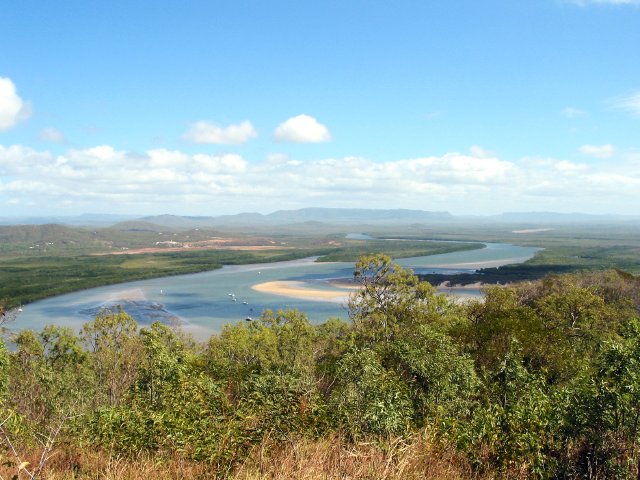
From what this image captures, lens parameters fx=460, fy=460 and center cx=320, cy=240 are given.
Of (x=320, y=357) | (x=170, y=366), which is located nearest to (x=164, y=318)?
(x=320, y=357)

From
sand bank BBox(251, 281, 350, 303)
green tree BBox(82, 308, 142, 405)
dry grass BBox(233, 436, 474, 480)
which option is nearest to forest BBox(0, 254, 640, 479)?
dry grass BBox(233, 436, 474, 480)

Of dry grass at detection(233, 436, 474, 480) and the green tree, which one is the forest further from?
the green tree

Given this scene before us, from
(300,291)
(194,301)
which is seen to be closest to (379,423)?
(194,301)

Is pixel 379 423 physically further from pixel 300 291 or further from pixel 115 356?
pixel 300 291

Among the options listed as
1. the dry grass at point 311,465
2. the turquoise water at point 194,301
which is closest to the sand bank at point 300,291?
the turquoise water at point 194,301

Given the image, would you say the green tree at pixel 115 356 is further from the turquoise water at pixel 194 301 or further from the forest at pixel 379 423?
the turquoise water at pixel 194 301

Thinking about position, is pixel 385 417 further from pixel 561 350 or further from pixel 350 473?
pixel 561 350
